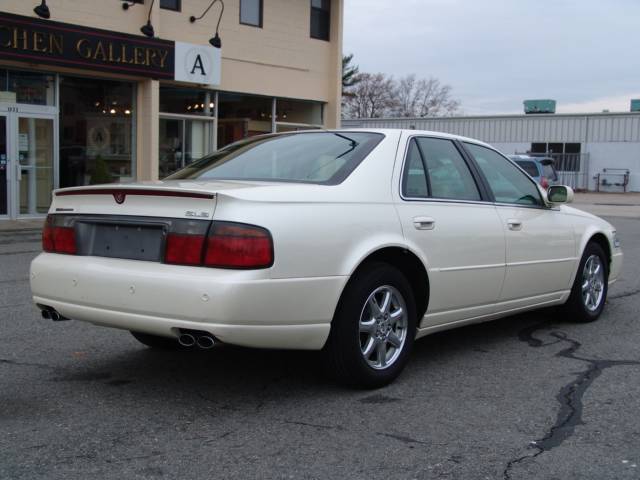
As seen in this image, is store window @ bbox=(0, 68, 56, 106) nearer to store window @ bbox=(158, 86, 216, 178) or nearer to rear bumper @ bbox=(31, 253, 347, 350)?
store window @ bbox=(158, 86, 216, 178)

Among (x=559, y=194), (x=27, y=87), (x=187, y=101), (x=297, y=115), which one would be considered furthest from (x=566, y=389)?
(x=297, y=115)

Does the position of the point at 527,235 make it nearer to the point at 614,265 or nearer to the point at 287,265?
the point at 614,265

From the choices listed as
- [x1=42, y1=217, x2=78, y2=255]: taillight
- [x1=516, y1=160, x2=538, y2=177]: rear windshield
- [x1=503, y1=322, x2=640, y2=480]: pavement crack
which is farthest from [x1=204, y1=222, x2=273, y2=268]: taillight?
[x1=516, y1=160, x2=538, y2=177]: rear windshield

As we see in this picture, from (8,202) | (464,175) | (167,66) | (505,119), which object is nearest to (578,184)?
(505,119)

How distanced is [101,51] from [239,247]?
12405 millimetres

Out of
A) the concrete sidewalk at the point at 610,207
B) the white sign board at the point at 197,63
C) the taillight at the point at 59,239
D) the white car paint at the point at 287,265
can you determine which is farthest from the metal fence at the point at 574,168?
the taillight at the point at 59,239

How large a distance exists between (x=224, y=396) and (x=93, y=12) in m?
12.6

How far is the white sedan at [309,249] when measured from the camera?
12.9ft

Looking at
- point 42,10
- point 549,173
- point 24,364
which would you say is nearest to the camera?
point 24,364

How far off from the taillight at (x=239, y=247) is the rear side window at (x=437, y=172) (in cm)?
126

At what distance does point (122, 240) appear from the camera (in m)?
4.29

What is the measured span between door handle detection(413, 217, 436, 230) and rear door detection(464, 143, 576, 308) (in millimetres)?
856

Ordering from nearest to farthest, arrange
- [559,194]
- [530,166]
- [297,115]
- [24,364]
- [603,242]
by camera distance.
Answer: [24,364], [559,194], [603,242], [297,115], [530,166]

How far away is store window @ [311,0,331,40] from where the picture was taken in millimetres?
20141
